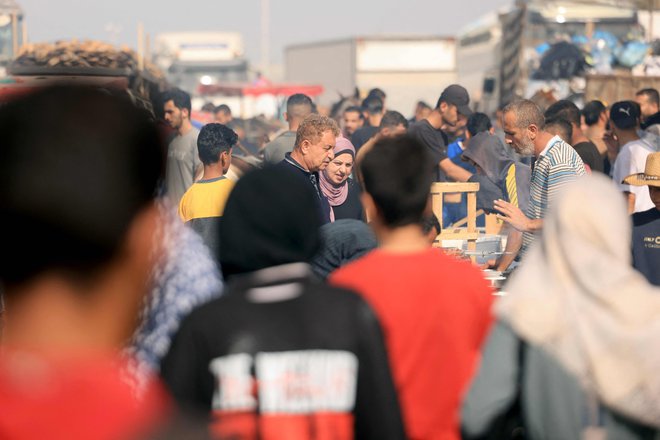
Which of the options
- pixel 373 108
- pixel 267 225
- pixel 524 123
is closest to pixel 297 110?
pixel 524 123

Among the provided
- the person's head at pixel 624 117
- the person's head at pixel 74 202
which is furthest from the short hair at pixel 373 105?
the person's head at pixel 74 202

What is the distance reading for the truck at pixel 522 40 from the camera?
24453 mm

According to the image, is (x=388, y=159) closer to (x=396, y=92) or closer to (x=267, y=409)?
(x=267, y=409)

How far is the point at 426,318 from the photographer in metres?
3.64

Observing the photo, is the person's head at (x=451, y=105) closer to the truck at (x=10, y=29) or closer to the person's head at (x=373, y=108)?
the person's head at (x=373, y=108)

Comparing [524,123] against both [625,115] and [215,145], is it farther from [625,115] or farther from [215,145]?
[625,115]

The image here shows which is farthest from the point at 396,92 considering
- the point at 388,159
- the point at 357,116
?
the point at 388,159

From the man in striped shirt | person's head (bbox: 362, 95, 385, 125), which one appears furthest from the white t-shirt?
person's head (bbox: 362, 95, 385, 125)

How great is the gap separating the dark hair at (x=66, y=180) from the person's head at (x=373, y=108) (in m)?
14.5

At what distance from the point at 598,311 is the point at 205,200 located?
4.52 m

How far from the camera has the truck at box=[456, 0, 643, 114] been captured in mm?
24453

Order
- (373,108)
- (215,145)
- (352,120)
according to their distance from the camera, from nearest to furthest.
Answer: (215,145), (352,120), (373,108)

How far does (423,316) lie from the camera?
11.9 feet

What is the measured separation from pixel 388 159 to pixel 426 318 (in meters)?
0.54
